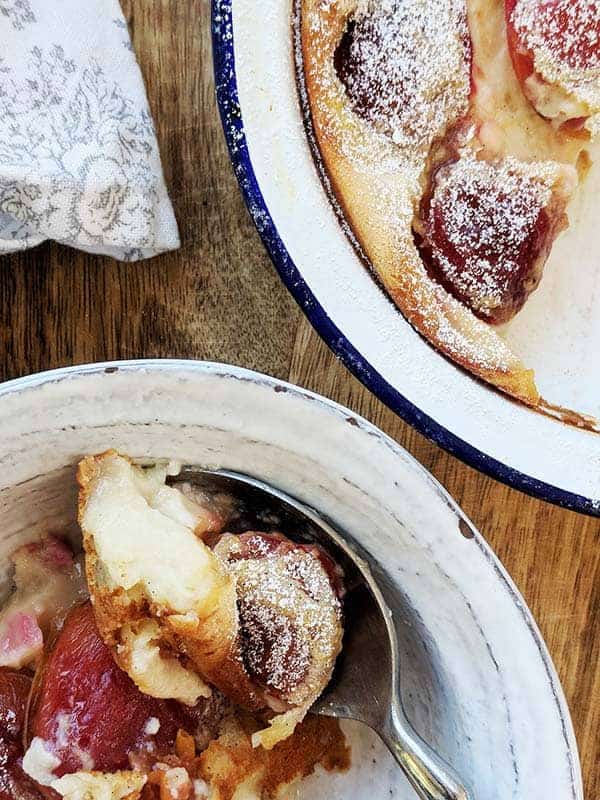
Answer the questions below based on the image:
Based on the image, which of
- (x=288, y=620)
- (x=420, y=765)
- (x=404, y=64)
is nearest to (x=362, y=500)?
(x=288, y=620)

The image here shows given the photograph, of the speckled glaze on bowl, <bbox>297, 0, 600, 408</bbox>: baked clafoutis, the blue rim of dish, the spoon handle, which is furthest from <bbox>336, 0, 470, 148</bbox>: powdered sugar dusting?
the spoon handle

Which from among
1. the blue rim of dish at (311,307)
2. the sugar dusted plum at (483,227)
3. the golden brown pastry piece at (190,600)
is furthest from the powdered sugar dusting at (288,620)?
the sugar dusted plum at (483,227)

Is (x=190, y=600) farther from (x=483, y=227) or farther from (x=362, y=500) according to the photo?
(x=483, y=227)

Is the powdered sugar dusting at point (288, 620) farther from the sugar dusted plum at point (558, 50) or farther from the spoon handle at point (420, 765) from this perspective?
the sugar dusted plum at point (558, 50)

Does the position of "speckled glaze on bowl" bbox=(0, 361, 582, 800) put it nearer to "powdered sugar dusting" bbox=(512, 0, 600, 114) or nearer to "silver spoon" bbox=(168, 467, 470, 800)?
"silver spoon" bbox=(168, 467, 470, 800)

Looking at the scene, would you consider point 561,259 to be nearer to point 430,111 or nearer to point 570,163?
point 570,163

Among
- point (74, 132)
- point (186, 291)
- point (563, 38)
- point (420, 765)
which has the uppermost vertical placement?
point (563, 38)
